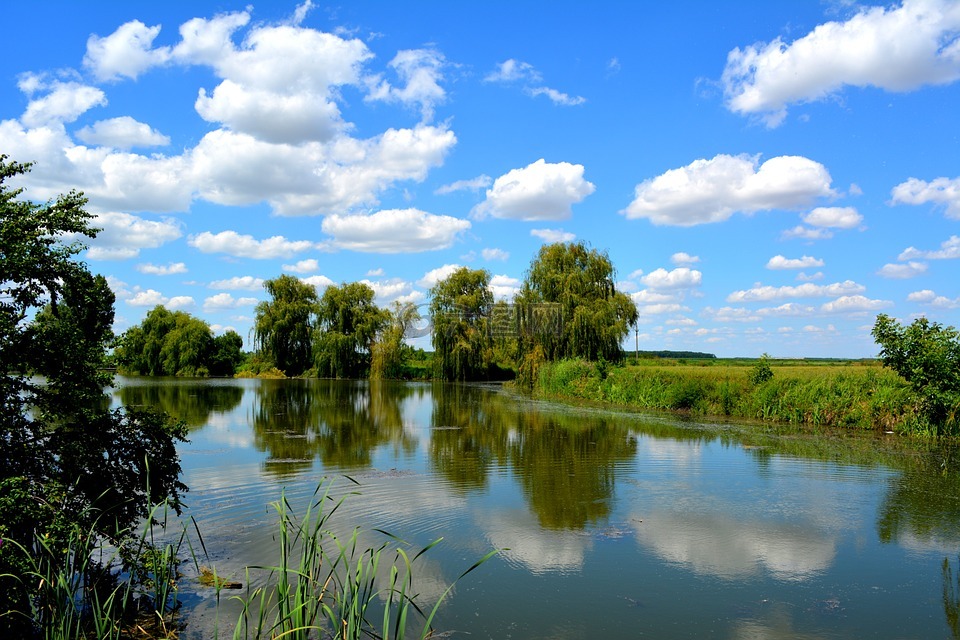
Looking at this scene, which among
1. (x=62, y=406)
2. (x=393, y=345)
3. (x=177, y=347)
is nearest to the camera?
(x=62, y=406)

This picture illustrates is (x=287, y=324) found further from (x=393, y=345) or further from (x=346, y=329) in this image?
(x=393, y=345)

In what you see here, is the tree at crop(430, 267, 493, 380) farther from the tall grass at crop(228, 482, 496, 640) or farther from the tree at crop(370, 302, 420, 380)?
the tall grass at crop(228, 482, 496, 640)

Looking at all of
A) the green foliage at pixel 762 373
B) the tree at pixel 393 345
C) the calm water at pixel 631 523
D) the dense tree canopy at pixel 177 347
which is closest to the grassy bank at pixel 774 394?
the green foliage at pixel 762 373

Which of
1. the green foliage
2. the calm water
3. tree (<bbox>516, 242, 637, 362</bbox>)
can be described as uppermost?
tree (<bbox>516, 242, 637, 362</bbox>)

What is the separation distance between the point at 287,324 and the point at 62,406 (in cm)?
4705

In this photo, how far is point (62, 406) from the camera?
5.56m

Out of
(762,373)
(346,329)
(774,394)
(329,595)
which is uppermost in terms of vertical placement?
(346,329)

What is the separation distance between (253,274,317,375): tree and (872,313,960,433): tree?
43.6 meters

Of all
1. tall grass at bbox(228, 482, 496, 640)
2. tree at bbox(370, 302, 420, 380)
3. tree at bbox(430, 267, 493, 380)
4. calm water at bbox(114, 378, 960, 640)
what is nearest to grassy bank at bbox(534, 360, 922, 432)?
calm water at bbox(114, 378, 960, 640)

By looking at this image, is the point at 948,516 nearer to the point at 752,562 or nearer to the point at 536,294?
the point at 752,562

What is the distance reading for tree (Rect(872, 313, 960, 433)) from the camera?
14.5 m

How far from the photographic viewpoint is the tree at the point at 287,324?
51.2m

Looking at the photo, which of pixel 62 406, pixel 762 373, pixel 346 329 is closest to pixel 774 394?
pixel 762 373

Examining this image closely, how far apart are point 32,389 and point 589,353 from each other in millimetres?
27987
